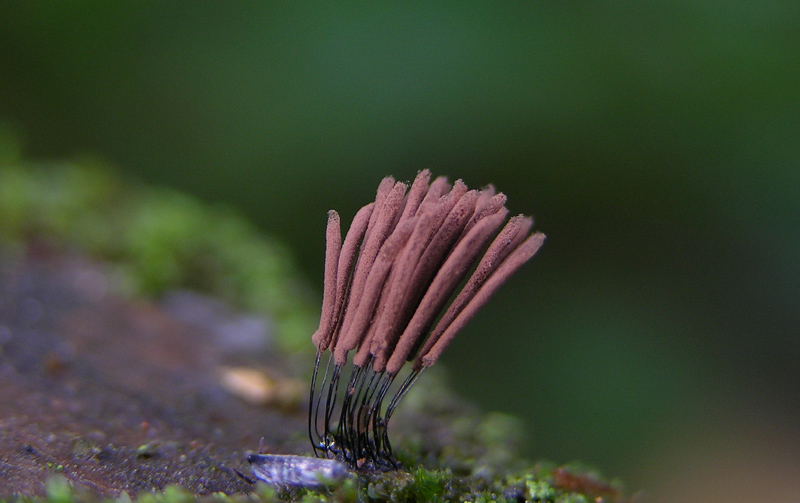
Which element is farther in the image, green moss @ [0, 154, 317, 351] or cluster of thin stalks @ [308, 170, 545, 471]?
green moss @ [0, 154, 317, 351]

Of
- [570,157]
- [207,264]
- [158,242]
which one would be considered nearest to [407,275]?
[158,242]

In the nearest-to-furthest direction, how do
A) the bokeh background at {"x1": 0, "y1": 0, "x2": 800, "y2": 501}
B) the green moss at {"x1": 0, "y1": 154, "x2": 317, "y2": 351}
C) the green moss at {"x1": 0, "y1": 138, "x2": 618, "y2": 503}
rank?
the green moss at {"x1": 0, "y1": 138, "x2": 618, "y2": 503}
the green moss at {"x1": 0, "y1": 154, "x2": 317, "y2": 351}
the bokeh background at {"x1": 0, "y1": 0, "x2": 800, "y2": 501}

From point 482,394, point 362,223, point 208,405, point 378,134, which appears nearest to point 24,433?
point 208,405

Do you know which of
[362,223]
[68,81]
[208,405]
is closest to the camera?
[362,223]

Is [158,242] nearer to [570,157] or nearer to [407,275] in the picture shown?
[407,275]

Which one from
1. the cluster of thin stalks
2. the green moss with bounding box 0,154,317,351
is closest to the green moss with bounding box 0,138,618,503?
the green moss with bounding box 0,154,317,351

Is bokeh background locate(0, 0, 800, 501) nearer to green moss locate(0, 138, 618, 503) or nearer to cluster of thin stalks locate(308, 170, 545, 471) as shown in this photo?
green moss locate(0, 138, 618, 503)

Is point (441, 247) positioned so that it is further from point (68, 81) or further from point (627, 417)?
point (68, 81)

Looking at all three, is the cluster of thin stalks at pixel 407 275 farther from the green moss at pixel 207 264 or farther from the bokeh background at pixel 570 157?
the bokeh background at pixel 570 157
